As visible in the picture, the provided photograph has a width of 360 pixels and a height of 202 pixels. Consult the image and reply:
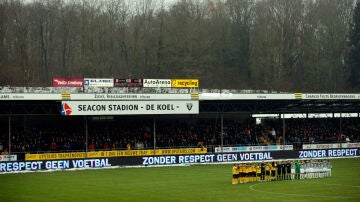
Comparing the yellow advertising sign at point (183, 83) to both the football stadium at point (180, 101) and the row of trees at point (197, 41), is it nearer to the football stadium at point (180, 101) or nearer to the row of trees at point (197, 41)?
the football stadium at point (180, 101)

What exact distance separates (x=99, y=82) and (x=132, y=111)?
3172 mm

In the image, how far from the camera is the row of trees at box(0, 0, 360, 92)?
2958 inches

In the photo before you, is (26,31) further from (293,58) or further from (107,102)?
(293,58)

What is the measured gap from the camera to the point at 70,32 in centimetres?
7588

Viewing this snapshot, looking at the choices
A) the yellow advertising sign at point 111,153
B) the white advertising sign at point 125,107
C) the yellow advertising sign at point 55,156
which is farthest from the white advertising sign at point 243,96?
the yellow advertising sign at point 55,156

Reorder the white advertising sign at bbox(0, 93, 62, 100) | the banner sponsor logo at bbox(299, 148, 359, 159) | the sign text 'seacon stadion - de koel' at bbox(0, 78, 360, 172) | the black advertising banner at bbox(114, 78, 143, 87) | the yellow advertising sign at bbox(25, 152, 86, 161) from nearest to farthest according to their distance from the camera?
the white advertising sign at bbox(0, 93, 62, 100) < the yellow advertising sign at bbox(25, 152, 86, 161) < the sign text 'seacon stadion - de koel' at bbox(0, 78, 360, 172) < the black advertising banner at bbox(114, 78, 143, 87) < the banner sponsor logo at bbox(299, 148, 359, 159)

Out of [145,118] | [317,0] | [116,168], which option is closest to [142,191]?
[116,168]

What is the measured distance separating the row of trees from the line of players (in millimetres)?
37697

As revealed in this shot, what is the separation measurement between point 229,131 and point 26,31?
25.5m

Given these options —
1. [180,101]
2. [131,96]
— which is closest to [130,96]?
[131,96]

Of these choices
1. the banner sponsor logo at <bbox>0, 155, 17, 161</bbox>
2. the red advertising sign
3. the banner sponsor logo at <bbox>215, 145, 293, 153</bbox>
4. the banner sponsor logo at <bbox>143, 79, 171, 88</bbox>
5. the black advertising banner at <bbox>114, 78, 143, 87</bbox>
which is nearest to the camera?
the banner sponsor logo at <bbox>0, 155, 17, 161</bbox>

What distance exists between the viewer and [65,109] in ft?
153

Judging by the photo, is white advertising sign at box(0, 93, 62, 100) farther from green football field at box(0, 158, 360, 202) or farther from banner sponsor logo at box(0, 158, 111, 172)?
green football field at box(0, 158, 360, 202)

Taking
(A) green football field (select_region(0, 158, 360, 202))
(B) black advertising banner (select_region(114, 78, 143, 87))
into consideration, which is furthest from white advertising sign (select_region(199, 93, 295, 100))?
(A) green football field (select_region(0, 158, 360, 202))
